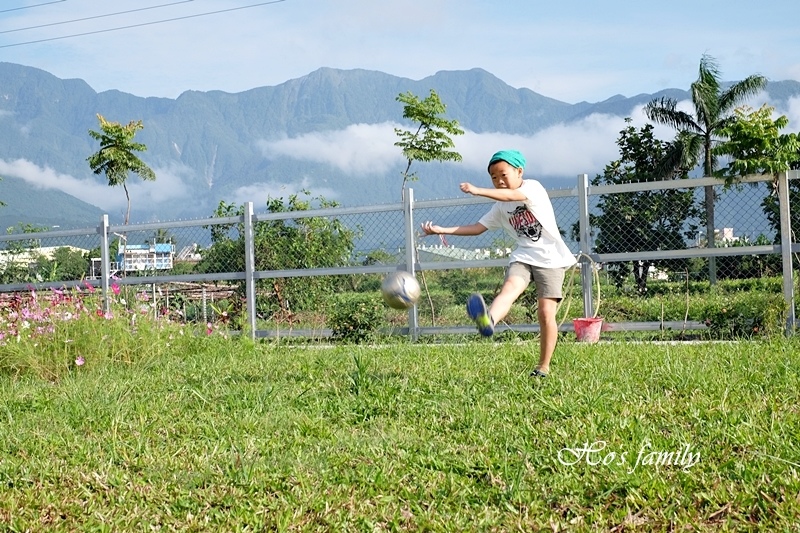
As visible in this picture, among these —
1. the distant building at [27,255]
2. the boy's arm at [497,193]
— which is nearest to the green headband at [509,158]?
the boy's arm at [497,193]

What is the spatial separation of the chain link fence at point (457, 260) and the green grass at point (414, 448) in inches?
121

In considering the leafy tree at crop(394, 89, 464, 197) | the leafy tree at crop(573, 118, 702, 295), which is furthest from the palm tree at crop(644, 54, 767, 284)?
the leafy tree at crop(573, 118, 702, 295)

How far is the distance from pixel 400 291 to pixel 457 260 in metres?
5.15

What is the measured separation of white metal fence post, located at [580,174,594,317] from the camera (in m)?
10.5

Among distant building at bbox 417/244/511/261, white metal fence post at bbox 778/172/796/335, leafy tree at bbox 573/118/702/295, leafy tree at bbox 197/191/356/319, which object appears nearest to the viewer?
white metal fence post at bbox 778/172/796/335

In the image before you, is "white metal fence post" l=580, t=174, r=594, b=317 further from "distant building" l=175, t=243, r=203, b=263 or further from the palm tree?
the palm tree

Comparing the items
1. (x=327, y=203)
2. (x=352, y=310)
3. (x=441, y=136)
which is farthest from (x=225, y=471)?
(x=441, y=136)

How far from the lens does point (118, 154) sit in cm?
4697

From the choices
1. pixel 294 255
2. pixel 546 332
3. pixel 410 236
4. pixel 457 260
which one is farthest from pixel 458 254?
pixel 546 332

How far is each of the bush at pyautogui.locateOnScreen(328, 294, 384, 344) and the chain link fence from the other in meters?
0.16

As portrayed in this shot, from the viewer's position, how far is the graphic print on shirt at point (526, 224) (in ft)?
20.7

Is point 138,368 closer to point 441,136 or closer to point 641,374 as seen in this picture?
point 641,374

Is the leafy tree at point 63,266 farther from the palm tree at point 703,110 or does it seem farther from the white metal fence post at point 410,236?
the palm tree at point 703,110

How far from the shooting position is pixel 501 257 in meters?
11.2
